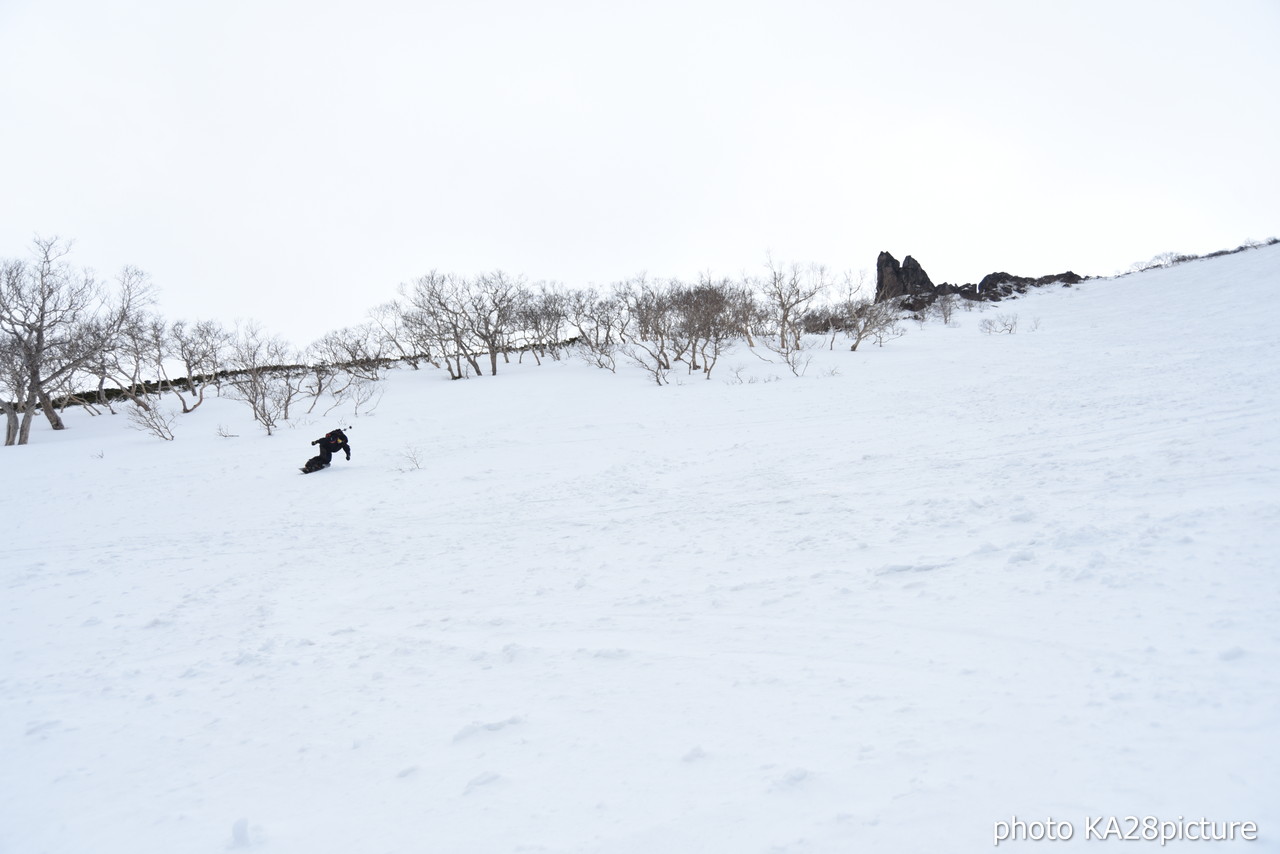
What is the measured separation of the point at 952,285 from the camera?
57406mm

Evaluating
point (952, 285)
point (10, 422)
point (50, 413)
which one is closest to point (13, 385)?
point (10, 422)

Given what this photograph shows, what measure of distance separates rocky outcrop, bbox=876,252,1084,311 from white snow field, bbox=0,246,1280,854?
165 ft

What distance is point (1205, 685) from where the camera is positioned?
2664 mm

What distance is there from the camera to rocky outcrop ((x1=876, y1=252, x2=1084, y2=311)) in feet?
176

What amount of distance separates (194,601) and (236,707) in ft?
9.00

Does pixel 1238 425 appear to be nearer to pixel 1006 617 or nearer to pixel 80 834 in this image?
pixel 1006 617

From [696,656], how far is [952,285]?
216ft

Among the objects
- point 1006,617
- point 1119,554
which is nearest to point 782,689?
point 1006,617

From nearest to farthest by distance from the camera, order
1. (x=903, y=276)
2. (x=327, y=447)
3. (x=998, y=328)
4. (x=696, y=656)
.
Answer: (x=696, y=656) → (x=327, y=447) → (x=998, y=328) → (x=903, y=276)

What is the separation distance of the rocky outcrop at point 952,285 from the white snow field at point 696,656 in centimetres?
5044

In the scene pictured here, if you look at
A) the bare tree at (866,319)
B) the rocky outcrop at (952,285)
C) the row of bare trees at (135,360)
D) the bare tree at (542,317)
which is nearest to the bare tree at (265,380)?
the row of bare trees at (135,360)

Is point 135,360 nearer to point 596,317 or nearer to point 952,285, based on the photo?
point 596,317

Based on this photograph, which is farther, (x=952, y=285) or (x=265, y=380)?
(x=952, y=285)

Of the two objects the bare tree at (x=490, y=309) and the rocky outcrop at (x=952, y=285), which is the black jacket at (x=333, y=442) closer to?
the bare tree at (x=490, y=309)
